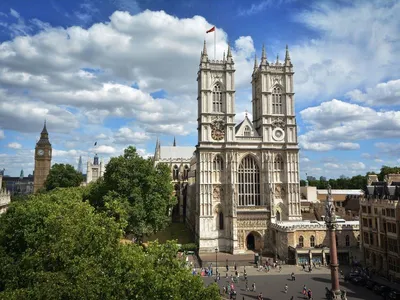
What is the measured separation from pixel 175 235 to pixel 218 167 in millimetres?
21469

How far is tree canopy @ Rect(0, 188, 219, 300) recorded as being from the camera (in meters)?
18.9

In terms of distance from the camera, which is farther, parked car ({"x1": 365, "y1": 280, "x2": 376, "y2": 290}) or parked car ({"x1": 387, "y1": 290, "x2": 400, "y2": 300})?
parked car ({"x1": 365, "y1": 280, "x2": 376, "y2": 290})

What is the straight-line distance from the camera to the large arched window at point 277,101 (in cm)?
7038

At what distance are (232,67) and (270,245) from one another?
34.8m

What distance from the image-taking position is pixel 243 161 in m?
67.8

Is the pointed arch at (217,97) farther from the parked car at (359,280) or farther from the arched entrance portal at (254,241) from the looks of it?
the parked car at (359,280)

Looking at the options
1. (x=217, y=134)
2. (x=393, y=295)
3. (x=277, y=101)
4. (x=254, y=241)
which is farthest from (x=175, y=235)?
→ (x=393, y=295)

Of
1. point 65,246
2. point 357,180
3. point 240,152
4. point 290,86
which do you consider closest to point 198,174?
point 240,152

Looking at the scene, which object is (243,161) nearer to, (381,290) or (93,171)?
(381,290)

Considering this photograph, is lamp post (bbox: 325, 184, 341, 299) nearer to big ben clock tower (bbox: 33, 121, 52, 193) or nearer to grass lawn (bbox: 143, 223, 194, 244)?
grass lawn (bbox: 143, 223, 194, 244)

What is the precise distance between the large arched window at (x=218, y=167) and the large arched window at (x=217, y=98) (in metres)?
9.58

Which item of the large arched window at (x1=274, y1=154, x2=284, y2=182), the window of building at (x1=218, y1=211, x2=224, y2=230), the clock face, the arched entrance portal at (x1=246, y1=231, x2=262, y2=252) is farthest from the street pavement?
the clock face

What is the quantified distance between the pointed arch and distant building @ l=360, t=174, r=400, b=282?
3028 cm

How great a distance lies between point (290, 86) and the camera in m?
70.6
